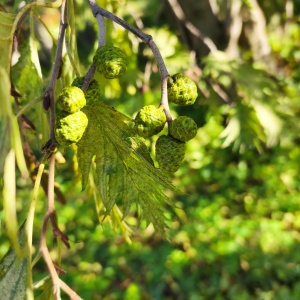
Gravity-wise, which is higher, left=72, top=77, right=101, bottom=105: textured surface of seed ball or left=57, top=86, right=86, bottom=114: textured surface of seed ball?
left=57, top=86, right=86, bottom=114: textured surface of seed ball

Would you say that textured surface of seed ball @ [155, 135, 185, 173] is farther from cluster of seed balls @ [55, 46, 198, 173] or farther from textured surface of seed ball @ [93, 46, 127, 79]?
textured surface of seed ball @ [93, 46, 127, 79]

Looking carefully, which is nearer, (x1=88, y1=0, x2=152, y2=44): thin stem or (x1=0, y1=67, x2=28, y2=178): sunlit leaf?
(x1=0, y1=67, x2=28, y2=178): sunlit leaf

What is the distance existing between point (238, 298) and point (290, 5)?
192 centimetres

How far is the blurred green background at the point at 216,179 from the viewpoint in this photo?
7.68 feet

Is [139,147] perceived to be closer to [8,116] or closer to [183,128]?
[183,128]

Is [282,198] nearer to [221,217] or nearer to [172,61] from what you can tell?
[221,217]

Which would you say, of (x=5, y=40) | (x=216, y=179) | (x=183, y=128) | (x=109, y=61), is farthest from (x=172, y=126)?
(x=216, y=179)

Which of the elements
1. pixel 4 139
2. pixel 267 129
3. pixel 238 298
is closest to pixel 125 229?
pixel 4 139

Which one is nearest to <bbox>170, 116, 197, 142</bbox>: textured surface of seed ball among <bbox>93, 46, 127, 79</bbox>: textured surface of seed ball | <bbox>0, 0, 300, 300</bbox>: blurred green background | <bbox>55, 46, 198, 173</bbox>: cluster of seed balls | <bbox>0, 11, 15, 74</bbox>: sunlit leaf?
<bbox>55, 46, 198, 173</bbox>: cluster of seed balls

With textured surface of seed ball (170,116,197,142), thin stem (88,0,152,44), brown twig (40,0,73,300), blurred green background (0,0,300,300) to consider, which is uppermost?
thin stem (88,0,152,44)

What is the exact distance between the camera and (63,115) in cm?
71

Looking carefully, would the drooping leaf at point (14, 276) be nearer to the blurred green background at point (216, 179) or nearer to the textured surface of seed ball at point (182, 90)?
the textured surface of seed ball at point (182, 90)

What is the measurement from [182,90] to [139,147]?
108 millimetres

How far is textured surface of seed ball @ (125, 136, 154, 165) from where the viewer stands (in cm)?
77
